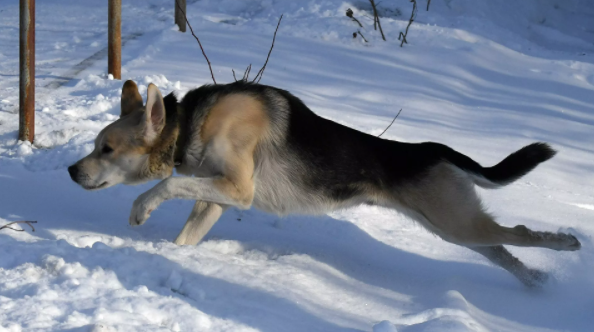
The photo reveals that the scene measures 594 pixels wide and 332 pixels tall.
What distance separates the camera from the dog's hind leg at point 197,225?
15.0ft

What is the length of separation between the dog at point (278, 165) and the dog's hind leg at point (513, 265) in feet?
0.83

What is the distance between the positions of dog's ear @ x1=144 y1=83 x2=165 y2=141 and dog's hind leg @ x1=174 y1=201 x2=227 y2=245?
2.46 ft

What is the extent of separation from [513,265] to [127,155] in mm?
2800

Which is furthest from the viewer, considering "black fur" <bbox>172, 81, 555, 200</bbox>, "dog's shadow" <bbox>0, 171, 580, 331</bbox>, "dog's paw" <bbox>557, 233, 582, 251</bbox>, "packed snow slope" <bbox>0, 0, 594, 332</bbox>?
"dog's paw" <bbox>557, 233, 582, 251</bbox>

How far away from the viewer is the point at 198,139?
4.15m

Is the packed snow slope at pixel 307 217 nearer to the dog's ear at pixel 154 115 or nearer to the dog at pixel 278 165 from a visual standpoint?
the dog at pixel 278 165

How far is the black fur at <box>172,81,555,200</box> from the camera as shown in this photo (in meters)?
4.29

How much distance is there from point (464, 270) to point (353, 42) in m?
7.52

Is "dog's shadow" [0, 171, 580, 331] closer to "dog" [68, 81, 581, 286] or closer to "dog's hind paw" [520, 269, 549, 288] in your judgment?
"dog's hind paw" [520, 269, 549, 288]

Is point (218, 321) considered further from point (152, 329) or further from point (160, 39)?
point (160, 39)

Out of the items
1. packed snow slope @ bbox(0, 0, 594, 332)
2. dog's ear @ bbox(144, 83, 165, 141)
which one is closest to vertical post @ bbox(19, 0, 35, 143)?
packed snow slope @ bbox(0, 0, 594, 332)

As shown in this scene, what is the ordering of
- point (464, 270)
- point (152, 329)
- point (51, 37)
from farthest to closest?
point (51, 37) < point (464, 270) < point (152, 329)

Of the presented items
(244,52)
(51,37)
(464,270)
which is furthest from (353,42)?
(464,270)

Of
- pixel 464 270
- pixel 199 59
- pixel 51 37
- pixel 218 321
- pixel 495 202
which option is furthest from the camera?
pixel 51 37
